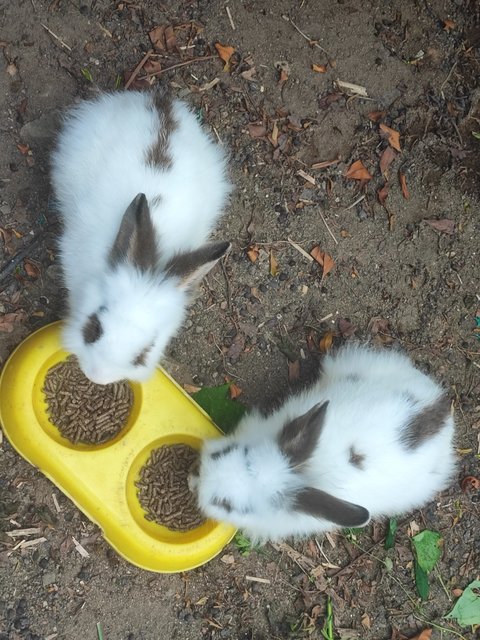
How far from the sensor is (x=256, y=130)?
5473mm

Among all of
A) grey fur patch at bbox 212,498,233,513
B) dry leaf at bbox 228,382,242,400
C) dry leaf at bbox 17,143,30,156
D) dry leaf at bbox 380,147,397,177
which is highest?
dry leaf at bbox 380,147,397,177

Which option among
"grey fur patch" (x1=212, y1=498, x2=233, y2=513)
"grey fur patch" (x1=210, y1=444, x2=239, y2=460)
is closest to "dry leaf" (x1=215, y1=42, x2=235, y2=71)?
"grey fur patch" (x1=210, y1=444, x2=239, y2=460)

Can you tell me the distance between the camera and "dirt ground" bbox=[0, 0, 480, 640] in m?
5.08

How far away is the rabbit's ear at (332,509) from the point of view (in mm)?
3738

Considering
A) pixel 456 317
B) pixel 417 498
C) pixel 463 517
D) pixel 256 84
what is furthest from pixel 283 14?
pixel 463 517

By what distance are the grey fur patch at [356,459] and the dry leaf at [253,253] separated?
5.97 ft

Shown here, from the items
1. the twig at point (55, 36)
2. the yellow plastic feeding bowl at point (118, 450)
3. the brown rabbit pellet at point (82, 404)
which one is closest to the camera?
the yellow plastic feeding bowl at point (118, 450)

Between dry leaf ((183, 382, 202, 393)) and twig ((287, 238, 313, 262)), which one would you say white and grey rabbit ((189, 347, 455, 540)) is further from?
twig ((287, 238, 313, 262))

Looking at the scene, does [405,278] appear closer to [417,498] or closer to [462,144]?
[462,144]

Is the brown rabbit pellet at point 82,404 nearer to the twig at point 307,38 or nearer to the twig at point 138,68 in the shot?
the twig at point 138,68

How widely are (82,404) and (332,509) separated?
2.13 meters

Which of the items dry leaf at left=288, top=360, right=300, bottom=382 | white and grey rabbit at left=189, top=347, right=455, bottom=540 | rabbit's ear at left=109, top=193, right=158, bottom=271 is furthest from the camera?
dry leaf at left=288, top=360, right=300, bottom=382

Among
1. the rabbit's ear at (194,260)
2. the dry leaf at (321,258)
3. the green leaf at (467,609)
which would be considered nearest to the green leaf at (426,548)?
the green leaf at (467,609)

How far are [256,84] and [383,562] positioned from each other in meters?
4.18
